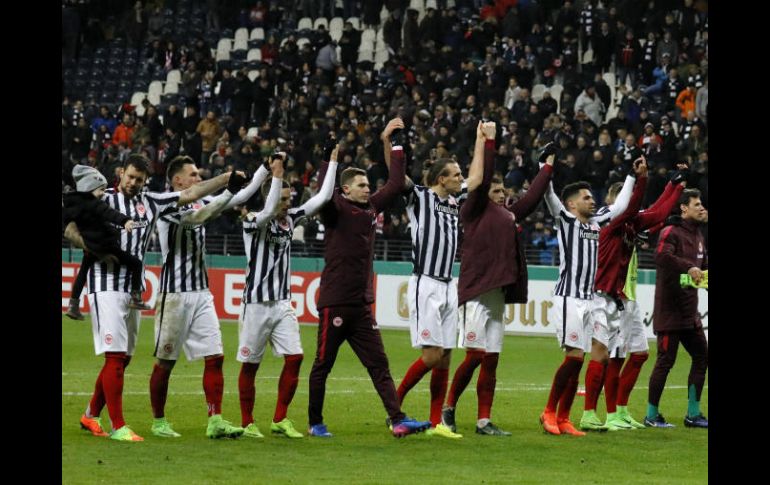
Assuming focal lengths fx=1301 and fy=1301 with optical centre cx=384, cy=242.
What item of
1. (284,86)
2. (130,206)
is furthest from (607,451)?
(284,86)

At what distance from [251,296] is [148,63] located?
2689 cm

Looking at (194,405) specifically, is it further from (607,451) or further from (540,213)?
(540,213)

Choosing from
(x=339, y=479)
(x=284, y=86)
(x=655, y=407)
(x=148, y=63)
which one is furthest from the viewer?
(x=148, y=63)

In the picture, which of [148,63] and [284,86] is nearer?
[284,86]

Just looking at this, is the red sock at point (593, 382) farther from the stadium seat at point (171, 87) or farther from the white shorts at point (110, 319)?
the stadium seat at point (171, 87)

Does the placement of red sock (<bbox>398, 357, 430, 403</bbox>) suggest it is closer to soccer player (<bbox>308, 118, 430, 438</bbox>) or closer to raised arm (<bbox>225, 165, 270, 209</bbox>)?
soccer player (<bbox>308, 118, 430, 438</bbox>)

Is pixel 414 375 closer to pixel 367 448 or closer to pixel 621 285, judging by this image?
pixel 367 448

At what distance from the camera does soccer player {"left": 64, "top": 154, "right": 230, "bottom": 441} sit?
33.7ft

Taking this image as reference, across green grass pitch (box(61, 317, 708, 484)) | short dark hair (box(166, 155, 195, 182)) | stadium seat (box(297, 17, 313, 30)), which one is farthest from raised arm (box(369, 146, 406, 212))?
stadium seat (box(297, 17, 313, 30))

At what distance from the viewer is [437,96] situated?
97.1ft

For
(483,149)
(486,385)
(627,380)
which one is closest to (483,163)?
(483,149)

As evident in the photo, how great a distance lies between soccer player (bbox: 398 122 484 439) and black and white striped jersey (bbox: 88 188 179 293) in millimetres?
2072

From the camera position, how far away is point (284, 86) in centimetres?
3219

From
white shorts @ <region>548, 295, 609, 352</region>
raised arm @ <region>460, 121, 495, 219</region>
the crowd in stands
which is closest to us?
raised arm @ <region>460, 121, 495, 219</region>
